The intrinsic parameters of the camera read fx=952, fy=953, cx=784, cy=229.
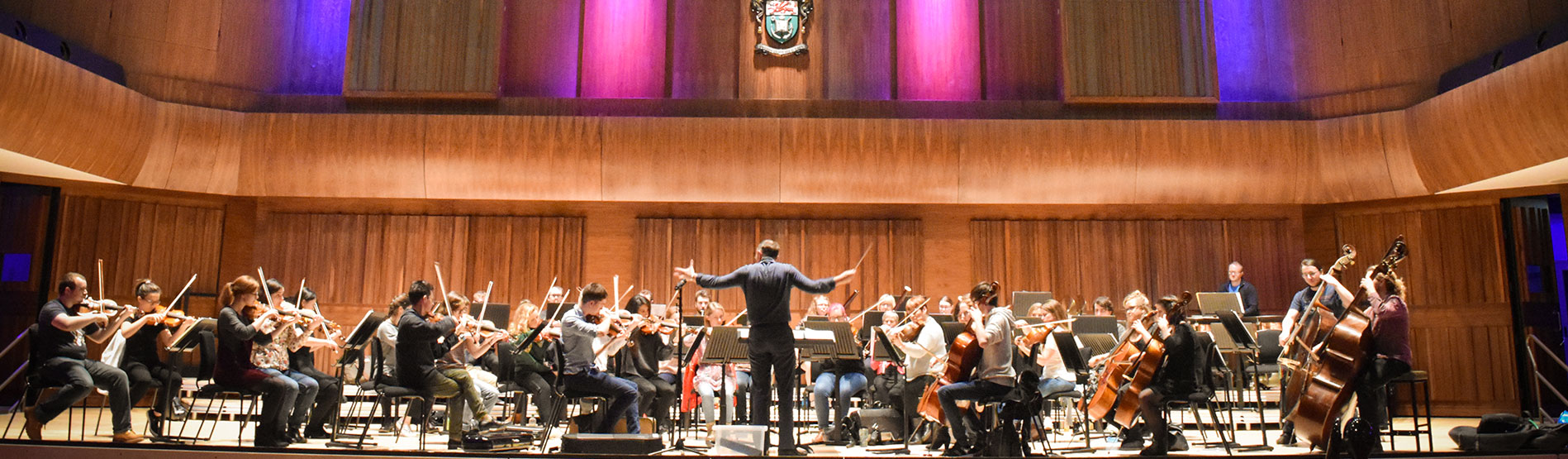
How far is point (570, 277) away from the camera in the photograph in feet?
36.2

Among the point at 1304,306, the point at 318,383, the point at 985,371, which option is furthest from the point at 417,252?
the point at 1304,306

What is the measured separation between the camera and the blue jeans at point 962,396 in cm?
602

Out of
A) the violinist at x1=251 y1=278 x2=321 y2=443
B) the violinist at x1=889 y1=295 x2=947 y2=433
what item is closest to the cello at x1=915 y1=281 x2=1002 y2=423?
the violinist at x1=889 y1=295 x2=947 y2=433

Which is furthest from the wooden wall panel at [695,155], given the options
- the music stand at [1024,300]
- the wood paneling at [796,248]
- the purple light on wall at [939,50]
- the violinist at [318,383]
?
the violinist at [318,383]

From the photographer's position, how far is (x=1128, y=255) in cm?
1102

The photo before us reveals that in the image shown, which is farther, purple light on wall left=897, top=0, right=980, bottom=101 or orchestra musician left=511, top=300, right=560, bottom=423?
purple light on wall left=897, top=0, right=980, bottom=101

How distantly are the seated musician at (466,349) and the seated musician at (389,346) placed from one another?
392mm

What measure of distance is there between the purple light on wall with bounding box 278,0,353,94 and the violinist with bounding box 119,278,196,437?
4864mm

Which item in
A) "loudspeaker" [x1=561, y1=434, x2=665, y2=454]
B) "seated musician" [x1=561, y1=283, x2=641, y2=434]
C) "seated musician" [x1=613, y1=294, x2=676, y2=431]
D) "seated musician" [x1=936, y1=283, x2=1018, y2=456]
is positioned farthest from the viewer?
"seated musician" [x1=613, y1=294, x2=676, y2=431]

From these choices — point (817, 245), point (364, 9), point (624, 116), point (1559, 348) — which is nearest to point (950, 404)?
point (817, 245)

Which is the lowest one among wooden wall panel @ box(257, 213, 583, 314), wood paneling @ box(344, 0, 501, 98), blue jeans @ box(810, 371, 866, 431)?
blue jeans @ box(810, 371, 866, 431)

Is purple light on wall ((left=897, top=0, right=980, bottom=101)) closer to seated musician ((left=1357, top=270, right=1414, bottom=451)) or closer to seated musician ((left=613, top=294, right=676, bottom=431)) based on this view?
seated musician ((left=613, top=294, right=676, bottom=431))

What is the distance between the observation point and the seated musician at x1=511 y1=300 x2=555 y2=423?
24.3 feet

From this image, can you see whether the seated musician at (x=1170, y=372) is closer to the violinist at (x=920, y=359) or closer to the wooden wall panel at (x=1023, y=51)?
the violinist at (x=920, y=359)
